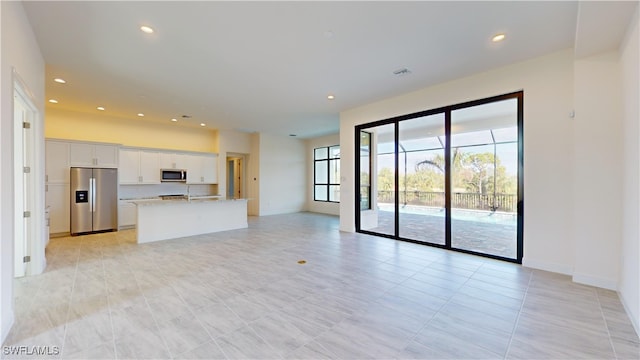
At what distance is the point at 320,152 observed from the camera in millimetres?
10273

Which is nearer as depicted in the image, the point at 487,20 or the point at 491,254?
the point at 487,20

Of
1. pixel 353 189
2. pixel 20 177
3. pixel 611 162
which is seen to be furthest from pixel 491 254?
pixel 20 177

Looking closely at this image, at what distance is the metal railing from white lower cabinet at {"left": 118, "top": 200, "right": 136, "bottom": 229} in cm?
660

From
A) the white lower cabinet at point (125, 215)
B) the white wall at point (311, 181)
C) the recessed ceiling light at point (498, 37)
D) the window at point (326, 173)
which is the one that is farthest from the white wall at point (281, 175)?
the recessed ceiling light at point (498, 37)

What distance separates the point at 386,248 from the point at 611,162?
10.3 ft

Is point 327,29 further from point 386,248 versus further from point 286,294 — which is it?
point 386,248

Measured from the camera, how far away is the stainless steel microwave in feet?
24.8

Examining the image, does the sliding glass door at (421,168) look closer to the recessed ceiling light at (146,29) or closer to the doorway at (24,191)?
the recessed ceiling light at (146,29)

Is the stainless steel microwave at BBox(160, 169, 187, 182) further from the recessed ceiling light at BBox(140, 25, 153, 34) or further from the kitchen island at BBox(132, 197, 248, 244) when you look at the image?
the recessed ceiling light at BBox(140, 25, 153, 34)

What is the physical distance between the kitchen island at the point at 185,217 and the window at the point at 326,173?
148 inches

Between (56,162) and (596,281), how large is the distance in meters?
9.70

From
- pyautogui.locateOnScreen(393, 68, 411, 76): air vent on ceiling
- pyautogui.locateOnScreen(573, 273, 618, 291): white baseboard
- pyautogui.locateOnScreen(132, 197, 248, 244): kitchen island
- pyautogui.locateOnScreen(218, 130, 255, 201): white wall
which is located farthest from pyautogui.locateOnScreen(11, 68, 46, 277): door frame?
pyautogui.locateOnScreen(573, 273, 618, 291): white baseboard

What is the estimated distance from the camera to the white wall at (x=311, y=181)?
9555 mm

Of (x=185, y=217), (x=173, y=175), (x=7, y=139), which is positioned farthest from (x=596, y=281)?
(x=173, y=175)
